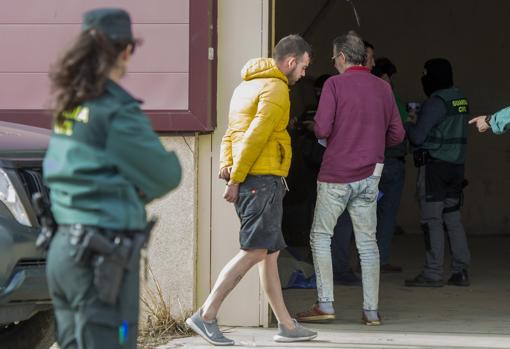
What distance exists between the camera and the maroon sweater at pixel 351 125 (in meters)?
7.27

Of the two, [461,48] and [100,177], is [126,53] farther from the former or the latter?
Answer: [461,48]

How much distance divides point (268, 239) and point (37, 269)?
5.37 feet

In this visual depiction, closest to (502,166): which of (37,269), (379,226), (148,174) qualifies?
(379,226)

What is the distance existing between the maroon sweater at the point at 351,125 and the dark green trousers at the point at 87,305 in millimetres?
3456

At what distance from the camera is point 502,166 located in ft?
44.3

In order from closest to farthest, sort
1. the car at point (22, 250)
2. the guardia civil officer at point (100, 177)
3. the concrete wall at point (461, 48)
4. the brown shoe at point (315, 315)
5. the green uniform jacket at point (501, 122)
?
1. the guardia civil officer at point (100, 177)
2. the car at point (22, 250)
3. the green uniform jacket at point (501, 122)
4. the brown shoe at point (315, 315)
5. the concrete wall at point (461, 48)

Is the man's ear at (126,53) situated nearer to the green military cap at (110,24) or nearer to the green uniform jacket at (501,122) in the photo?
the green military cap at (110,24)

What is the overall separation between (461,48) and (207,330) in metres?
7.65

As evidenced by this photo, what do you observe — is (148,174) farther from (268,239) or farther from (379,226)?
(379,226)

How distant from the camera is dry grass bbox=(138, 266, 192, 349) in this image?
7145 millimetres

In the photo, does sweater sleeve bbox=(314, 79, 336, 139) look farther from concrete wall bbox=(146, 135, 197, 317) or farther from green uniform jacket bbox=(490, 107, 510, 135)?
green uniform jacket bbox=(490, 107, 510, 135)

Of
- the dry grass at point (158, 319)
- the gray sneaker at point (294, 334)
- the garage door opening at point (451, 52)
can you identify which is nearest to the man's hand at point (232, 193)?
the gray sneaker at point (294, 334)

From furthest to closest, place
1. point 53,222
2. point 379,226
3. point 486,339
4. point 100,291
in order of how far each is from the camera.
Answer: point 379,226 < point 486,339 < point 53,222 < point 100,291

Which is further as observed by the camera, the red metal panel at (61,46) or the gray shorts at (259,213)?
the red metal panel at (61,46)
